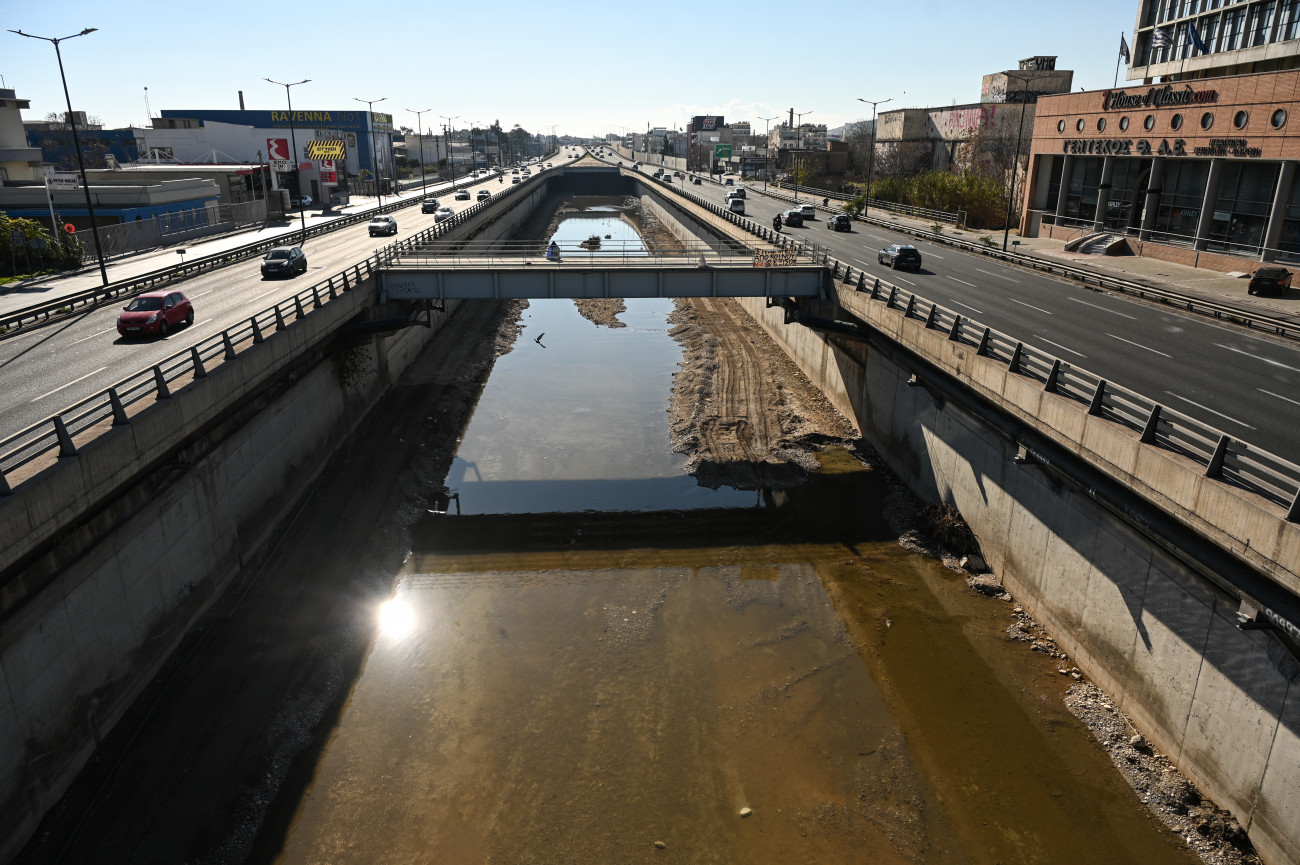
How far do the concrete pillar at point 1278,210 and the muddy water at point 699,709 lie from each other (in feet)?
102

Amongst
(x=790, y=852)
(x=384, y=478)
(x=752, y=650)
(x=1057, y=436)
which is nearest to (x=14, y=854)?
(x=790, y=852)

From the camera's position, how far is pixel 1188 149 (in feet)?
163

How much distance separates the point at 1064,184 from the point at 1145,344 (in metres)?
40.9

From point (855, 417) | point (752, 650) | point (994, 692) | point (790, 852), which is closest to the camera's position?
point (790, 852)

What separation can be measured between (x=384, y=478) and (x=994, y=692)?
23739mm

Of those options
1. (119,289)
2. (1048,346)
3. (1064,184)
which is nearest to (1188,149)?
(1064,184)

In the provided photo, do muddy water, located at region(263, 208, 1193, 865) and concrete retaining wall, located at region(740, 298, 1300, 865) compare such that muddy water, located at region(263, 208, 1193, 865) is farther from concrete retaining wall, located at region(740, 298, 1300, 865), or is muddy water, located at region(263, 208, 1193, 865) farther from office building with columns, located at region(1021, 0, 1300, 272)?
office building with columns, located at region(1021, 0, 1300, 272)

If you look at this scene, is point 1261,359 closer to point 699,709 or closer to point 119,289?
point 699,709

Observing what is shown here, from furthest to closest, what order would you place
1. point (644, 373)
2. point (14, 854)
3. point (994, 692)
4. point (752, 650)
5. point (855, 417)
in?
point (644, 373), point (855, 417), point (752, 650), point (994, 692), point (14, 854)

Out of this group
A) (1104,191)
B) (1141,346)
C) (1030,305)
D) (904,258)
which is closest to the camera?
(1141,346)

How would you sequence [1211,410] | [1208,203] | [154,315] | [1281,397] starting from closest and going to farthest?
[1211,410]
[1281,397]
[154,315]
[1208,203]

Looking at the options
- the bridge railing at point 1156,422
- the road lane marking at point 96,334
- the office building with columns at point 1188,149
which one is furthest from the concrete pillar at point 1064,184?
the road lane marking at point 96,334

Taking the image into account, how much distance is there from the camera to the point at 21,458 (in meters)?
17.4

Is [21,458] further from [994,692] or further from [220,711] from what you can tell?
[994,692]
